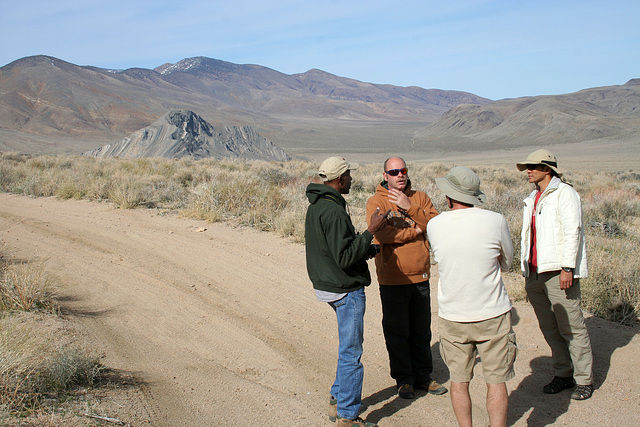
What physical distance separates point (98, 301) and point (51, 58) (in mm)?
183586

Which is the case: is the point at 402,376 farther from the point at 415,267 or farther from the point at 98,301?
the point at 98,301

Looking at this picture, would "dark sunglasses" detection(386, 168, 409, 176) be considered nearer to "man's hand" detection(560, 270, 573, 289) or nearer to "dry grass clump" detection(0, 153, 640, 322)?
"man's hand" detection(560, 270, 573, 289)

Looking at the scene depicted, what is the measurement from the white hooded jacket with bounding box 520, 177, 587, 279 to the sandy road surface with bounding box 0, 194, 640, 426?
3.71 feet

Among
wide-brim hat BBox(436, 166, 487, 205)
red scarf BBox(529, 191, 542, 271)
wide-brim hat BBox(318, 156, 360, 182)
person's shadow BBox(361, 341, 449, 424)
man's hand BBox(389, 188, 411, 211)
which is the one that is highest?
wide-brim hat BBox(318, 156, 360, 182)

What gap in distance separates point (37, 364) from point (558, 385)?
4.04 m

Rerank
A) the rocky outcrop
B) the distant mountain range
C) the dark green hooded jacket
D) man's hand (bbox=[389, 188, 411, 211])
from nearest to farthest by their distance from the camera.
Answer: the dark green hooded jacket → man's hand (bbox=[389, 188, 411, 211]) → the rocky outcrop → the distant mountain range

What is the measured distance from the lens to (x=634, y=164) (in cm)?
3616

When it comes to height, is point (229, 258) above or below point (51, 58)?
below

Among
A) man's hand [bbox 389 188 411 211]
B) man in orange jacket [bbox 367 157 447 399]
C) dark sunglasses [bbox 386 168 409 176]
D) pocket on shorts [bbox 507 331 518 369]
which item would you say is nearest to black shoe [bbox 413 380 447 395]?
man in orange jacket [bbox 367 157 447 399]

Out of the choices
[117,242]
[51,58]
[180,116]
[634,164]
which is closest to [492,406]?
[117,242]

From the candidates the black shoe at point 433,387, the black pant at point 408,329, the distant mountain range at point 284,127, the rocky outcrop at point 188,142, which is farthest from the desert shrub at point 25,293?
the distant mountain range at point 284,127

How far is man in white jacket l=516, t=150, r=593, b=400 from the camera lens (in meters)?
3.91

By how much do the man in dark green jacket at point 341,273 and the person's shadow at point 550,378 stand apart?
131 centimetres

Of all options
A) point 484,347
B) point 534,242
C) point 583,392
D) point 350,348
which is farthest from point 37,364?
point 583,392
